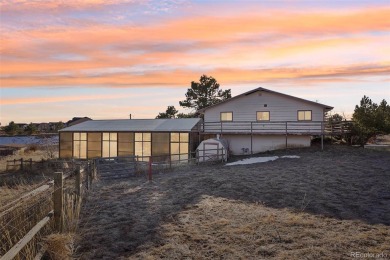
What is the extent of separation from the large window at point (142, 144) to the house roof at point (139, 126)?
62cm

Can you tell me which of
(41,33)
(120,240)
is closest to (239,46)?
(41,33)

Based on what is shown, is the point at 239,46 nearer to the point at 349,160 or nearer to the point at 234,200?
the point at 349,160

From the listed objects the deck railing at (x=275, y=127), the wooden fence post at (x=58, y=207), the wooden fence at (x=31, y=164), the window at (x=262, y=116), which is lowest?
the wooden fence at (x=31, y=164)

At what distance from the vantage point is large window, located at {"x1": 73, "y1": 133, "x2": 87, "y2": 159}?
35.3 metres

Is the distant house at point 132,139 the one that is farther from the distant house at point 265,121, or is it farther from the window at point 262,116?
the window at point 262,116

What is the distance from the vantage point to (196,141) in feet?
109

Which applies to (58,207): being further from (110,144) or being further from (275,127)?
(110,144)

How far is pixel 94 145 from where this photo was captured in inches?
1377

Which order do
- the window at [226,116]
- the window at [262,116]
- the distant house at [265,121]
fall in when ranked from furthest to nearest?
the window at [226,116] < the window at [262,116] < the distant house at [265,121]

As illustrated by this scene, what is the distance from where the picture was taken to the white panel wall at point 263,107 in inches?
1250

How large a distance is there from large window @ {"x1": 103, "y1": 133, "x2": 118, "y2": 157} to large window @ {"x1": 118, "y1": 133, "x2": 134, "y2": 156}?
53cm

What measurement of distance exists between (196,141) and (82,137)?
12404 millimetres

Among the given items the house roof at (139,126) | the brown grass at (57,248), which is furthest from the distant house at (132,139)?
the brown grass at (57,248)

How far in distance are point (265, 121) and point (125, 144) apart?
14.2m
